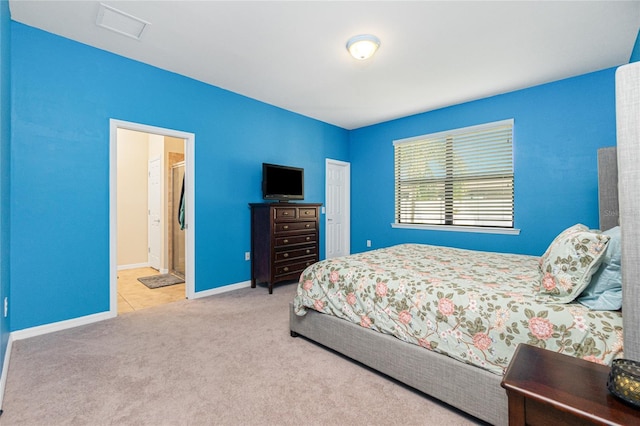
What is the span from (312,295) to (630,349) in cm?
Answer: 172

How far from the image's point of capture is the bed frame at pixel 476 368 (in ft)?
3.25

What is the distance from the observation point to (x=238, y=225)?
4000 millimetres

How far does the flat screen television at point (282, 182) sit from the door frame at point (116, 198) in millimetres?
953

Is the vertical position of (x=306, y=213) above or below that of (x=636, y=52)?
below

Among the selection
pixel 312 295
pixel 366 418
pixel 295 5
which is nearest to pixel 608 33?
pixel 295 5

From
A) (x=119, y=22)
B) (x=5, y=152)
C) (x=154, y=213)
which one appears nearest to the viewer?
(x=5, y=152)

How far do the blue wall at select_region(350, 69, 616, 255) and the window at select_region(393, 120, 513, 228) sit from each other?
13cm

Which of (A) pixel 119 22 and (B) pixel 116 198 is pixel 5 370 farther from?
(A) pixel 119 22

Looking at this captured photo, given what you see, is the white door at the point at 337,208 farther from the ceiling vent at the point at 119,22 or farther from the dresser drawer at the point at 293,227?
the ceiling vent at the point at 119,22

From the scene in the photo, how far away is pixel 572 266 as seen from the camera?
1.41 metres

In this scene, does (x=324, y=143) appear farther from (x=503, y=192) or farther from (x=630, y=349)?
(x=630, y=349)

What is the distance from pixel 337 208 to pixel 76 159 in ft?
12.7

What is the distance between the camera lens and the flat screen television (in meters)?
4.11

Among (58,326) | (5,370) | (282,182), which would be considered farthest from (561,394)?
(282,182)
